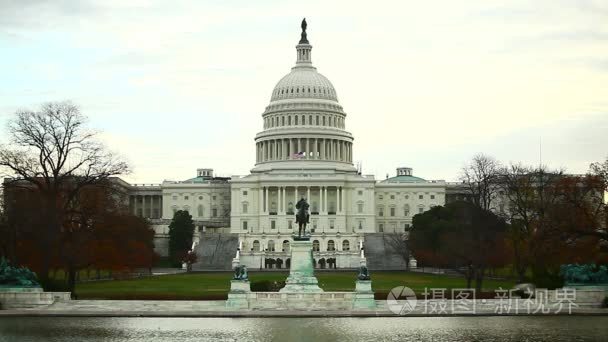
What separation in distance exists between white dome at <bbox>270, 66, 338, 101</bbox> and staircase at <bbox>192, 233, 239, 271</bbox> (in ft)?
114

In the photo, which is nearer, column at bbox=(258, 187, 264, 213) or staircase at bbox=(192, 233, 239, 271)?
staircase at bbox=(192, 233, 239, 271)

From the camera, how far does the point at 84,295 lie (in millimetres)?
62969

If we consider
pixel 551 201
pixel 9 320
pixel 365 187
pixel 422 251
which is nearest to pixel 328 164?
pixel 365 187

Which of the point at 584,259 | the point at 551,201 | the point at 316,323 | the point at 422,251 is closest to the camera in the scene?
the point at 316,323

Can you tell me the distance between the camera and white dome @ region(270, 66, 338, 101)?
6555 inches

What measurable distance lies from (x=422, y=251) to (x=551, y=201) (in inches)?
939

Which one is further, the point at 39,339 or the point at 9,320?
the point at 9,320

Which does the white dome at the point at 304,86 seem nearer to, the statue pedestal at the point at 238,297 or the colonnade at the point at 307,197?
the colonnade at the point at 307,197

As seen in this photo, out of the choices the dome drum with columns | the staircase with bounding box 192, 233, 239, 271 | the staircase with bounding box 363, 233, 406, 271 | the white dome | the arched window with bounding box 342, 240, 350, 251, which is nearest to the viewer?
the staircase with bounding box 363, 233, 406, 271

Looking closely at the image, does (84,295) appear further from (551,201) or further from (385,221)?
(385,221)

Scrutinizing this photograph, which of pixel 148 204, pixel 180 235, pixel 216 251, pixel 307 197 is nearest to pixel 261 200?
pixel 307 197

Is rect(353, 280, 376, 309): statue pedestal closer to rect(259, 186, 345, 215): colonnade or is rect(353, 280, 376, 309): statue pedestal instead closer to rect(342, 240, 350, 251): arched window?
rect(342, 240, 350, 251): arched window

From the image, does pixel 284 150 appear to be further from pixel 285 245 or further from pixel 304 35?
pixel 285 245

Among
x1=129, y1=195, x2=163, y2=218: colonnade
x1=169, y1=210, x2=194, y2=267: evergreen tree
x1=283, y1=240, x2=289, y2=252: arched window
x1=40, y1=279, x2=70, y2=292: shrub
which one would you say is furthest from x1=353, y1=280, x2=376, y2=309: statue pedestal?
x1=129, y1=195, x2=163, y2=218: colonnade
